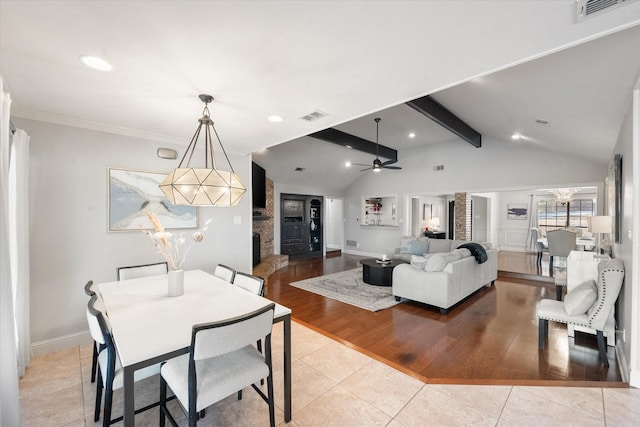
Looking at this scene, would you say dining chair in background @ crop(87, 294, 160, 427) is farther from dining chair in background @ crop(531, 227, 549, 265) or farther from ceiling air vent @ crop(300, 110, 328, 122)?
dining chair in background @ crop(531, 227, 549, 265)

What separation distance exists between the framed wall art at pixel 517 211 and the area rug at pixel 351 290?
21.7ft

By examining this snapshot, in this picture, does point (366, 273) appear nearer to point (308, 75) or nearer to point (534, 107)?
point (534, 107)

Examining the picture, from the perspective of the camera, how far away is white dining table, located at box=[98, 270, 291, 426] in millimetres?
1276

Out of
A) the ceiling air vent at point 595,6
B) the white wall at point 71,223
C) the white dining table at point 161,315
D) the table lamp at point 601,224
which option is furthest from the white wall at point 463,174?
the white wall at point 71,223

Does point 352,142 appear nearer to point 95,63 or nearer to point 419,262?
point 419,262

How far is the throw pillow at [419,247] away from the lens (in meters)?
6.24

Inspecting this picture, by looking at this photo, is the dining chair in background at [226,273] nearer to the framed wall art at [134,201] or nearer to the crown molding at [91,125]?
the framed wall art at [134,201]

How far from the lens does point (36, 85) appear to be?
208 cm

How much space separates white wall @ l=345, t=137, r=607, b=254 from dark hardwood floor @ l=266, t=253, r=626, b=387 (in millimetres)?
2455

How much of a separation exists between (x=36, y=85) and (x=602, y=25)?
A: 3.73 metres

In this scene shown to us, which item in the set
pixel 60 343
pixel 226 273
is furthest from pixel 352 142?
pixel 60 343

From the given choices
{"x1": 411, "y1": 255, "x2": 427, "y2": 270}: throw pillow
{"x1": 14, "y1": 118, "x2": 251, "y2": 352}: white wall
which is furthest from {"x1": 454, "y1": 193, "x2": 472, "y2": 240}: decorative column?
{"x1": 14, "y1": 118, "x2": 251, "y2": 352}: white wall

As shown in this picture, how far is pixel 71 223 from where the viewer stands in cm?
283

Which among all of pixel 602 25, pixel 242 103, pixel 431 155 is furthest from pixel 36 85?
pixel 431 155
